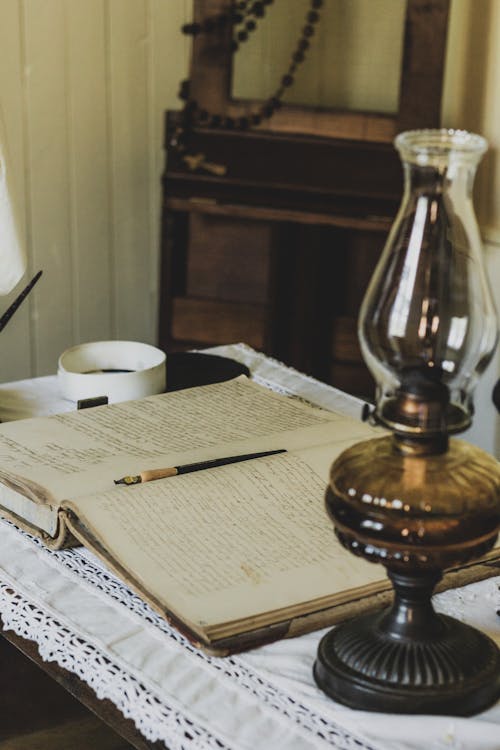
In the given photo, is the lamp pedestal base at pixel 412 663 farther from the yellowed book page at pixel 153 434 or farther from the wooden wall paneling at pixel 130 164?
the wooden wall paneling at pixel 130 164

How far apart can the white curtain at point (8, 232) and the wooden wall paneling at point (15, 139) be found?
120cm

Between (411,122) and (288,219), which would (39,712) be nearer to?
(288,219)

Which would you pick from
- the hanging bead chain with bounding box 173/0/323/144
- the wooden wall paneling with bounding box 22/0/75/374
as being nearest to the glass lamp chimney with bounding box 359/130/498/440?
the hanging bead chain with bounding box 173/0/323/144

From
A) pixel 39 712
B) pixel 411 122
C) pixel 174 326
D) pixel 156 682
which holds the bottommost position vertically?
pixel 39 712

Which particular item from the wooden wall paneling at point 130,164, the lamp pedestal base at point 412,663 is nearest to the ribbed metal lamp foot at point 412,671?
the lamp pedestal base at point 412,663

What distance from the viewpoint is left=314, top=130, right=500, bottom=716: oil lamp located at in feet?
3.07

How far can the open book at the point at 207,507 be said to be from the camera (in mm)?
1100

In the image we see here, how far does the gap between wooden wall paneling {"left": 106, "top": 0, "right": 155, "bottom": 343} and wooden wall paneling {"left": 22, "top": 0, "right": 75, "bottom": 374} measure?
0.50 ft

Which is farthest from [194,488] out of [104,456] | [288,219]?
[288,219]

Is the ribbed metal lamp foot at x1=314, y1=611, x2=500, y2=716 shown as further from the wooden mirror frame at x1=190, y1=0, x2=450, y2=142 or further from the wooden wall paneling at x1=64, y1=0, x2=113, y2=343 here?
the wooden wall paneling at x1=64, y1=0, x2=113, y2=343

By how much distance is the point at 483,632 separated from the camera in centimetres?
110

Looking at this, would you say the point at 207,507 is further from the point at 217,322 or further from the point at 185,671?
the point at 217,322

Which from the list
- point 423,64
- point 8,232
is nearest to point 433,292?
point 8,232

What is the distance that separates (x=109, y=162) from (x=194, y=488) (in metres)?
2.20
